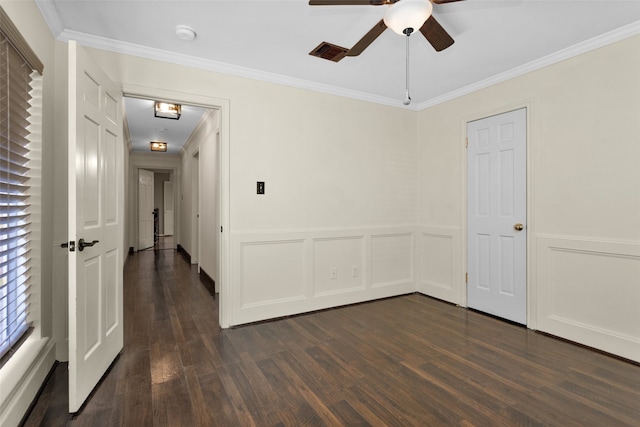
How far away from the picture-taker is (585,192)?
Answer: 106 inches

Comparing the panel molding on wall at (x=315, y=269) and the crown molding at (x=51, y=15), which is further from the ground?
the crown molding at (x=51, y=15)

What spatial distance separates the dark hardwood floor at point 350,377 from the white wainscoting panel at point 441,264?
547mm

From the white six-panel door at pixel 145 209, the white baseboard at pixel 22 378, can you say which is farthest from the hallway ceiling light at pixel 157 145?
the white baseboard at pixel 22 378

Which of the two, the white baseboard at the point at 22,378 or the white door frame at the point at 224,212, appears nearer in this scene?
the white baseboard at the point at 22,378

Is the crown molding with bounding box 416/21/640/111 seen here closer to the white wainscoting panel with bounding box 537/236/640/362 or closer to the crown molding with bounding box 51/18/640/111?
the crown molding with bounding box 51/18/640/111

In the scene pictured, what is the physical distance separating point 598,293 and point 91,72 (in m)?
4.09

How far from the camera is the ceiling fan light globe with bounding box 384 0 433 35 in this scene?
162cm

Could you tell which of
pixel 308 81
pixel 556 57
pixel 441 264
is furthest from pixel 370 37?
pixel 441 264

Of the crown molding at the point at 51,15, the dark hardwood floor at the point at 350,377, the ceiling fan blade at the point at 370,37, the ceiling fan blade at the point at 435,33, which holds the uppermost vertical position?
the crown molding at the point at 51,15

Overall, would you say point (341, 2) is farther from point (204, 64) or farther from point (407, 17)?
point (204, 64)

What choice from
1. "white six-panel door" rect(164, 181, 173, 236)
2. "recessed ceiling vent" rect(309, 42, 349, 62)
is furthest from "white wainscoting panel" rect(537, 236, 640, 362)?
"white six-panel door" rect(164, 181, 173, 236)

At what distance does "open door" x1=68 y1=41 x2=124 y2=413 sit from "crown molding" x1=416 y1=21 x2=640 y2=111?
11.4 ft

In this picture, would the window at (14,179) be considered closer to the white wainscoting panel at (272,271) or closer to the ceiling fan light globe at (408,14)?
the white wainscoting panel at (272,271)

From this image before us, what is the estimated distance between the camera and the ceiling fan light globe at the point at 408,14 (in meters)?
1.62
